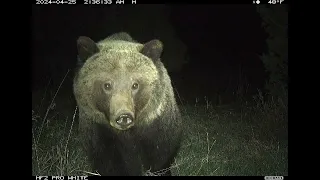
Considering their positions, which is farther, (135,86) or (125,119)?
(135,86)

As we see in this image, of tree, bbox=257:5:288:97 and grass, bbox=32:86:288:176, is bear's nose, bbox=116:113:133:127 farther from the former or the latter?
tree, bbox=257:5:288:97

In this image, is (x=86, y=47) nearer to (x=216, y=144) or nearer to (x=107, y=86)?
(x=107, y=86)

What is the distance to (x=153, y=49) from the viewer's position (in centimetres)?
482

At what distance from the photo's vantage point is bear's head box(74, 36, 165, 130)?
4.43m

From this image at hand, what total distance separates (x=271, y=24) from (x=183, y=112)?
2106 millimetres

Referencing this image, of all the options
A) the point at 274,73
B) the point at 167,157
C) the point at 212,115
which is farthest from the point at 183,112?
the point at 167,157

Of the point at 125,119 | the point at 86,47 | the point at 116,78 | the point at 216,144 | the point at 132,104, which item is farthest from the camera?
the point at 216,144

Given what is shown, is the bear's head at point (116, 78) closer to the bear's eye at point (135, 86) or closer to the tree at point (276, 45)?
the bear's eye at point (135, 86)

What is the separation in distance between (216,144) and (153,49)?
213 centimetres

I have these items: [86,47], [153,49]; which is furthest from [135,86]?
[86,47]

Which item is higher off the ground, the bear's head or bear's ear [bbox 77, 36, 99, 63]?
bear's ear [bbox 77, 36, 99, 63]

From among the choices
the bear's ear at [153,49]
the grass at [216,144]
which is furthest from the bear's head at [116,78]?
the grass at [216,144]

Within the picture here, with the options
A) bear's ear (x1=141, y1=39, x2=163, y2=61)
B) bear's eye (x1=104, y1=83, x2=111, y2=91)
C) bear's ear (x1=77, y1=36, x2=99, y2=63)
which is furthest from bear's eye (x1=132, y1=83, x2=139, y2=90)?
bear's ear (x1=77, y1=36, x2=99, y2=63)

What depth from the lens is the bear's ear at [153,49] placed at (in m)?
4.79
